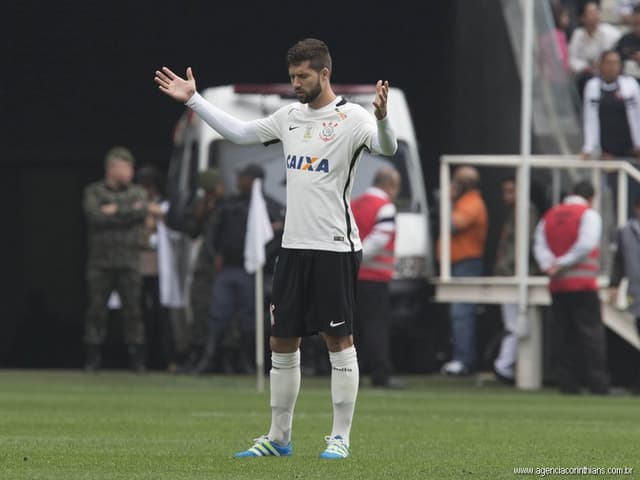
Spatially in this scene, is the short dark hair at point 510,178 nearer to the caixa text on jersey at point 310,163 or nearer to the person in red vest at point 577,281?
the person in red vest at point 577,281

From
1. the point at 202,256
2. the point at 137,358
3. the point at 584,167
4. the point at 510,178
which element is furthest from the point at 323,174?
the point at 510,178

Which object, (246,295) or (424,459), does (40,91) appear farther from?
(424,459)

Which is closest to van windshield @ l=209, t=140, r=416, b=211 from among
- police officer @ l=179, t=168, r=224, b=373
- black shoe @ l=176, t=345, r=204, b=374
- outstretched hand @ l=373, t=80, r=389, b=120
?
police officer @ l=179, t=168, r=224, b=373

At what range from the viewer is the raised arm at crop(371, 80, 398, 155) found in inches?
366

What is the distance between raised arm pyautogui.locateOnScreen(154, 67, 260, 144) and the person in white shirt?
41.0 ft

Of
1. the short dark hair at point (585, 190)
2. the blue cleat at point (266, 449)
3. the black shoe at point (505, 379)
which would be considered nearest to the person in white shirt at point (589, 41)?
the short dark hair at point (585, 190)

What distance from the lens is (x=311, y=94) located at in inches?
376

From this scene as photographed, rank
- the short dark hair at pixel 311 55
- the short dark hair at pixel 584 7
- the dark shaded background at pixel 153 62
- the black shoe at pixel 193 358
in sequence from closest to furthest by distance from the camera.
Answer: the short dark hair at pixel 311 55 < the black shoe at pixel 193 358 < the short dark hair at pixel 584 7 < the dark shaded background at pixel 153 62

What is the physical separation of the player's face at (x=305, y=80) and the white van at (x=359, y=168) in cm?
1089

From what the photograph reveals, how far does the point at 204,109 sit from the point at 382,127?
3.33 feet

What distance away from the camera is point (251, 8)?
84.6 feet

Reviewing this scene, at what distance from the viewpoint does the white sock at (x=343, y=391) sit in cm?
970

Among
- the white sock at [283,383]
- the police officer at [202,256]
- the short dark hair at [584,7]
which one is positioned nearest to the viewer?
the white sock at [283,383]

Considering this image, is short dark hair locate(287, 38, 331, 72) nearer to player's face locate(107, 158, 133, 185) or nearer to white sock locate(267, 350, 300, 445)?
white sock locate(267, 350, 300, 445)
